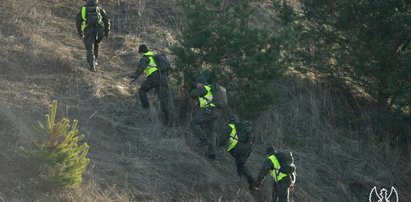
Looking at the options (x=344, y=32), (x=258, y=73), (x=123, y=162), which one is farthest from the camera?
(x=344, y=32)

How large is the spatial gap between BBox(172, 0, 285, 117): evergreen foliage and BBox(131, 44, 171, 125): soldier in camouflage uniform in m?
0.62

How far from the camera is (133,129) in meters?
14.5

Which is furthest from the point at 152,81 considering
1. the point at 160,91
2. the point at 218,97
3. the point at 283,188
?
the point at 283,188

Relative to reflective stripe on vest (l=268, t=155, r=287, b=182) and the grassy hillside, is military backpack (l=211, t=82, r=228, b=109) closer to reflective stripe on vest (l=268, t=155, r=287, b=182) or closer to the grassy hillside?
the grassy hillside

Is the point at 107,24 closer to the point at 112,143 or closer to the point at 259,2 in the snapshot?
the point at 112,143

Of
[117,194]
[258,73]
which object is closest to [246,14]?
[258,73]

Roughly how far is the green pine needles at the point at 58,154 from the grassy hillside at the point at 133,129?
0.29 meters

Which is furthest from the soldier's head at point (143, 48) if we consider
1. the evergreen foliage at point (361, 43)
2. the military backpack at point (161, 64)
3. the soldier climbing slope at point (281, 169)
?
the evergreen foliage at point (361, 43)

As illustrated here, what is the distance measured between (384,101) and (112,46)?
24.8ft

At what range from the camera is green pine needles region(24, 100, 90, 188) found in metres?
10.6

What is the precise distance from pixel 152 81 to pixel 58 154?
4356mm

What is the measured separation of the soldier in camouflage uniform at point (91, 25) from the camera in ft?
51.8

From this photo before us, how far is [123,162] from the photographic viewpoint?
1302 centimetres

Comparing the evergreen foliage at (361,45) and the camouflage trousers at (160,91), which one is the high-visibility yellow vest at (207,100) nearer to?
the camouflage trousers at (160,91)
